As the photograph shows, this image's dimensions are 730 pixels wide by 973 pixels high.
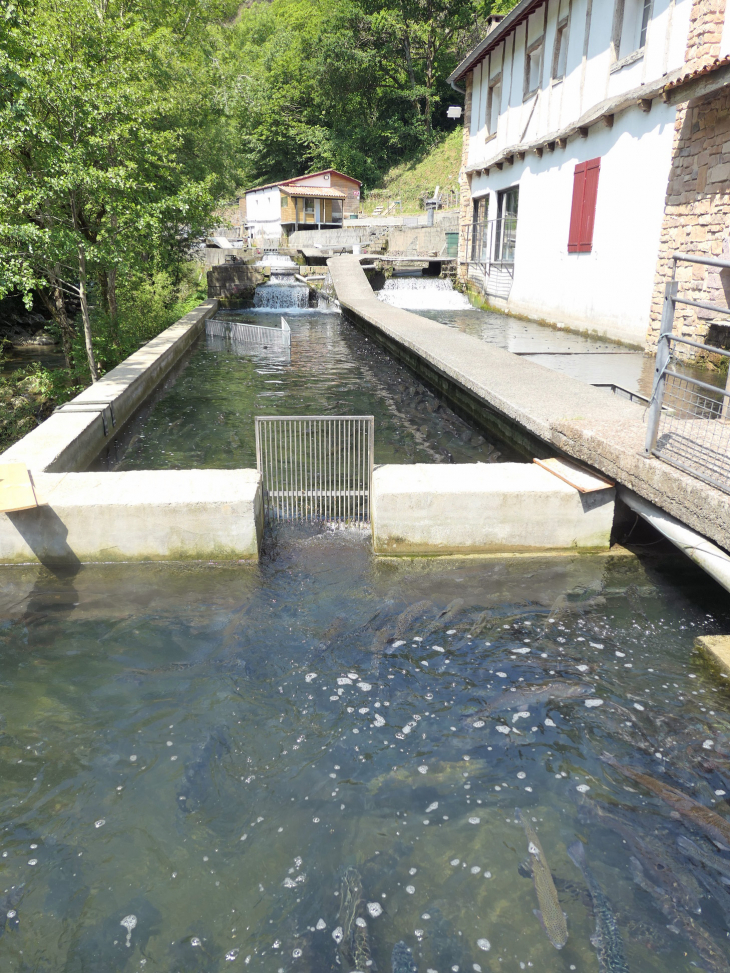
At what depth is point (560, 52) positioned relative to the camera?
14.3 m

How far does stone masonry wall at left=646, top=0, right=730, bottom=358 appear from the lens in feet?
30.4

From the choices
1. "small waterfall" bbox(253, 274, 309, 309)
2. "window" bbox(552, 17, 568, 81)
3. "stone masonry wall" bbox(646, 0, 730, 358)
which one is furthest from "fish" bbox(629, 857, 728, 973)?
"small waterfall" bbox(253, 274, 309, 309)

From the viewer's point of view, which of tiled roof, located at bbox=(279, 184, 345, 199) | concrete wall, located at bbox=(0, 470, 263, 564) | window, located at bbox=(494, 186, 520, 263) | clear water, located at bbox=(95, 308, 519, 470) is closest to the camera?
concrete wall, located at bbox=(0, 470, 263, 564)

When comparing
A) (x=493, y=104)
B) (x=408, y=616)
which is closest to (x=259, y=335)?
(x=493, y=104)

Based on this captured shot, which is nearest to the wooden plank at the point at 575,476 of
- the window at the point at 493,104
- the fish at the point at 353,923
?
the fish at the point at 353,923

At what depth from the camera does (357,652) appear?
13.7 feet

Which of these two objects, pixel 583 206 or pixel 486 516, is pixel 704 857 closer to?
pixel 486 516

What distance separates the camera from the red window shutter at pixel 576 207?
1341 cm

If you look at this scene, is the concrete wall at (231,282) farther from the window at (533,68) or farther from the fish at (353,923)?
the fish at (353,923)

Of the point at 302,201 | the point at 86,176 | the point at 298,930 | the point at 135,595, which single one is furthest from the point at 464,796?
the point at 302,201

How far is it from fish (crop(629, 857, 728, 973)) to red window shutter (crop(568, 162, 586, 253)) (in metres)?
13.1

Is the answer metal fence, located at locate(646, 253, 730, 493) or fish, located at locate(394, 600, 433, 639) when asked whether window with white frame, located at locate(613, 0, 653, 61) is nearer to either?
metal fence, located at locate(646, 253, 730, 493)

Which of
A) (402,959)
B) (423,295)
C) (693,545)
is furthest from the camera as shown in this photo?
(423,295)

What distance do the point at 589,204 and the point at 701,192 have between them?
12.0 feet
